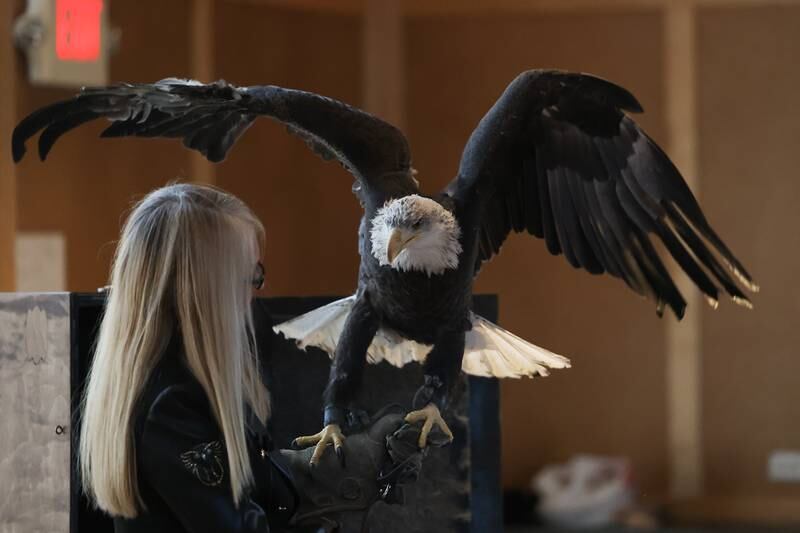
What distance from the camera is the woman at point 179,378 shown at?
4.74 ft

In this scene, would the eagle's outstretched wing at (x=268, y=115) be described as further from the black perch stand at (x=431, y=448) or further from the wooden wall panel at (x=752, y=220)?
the wooden wall panel at (x=752, y=220)

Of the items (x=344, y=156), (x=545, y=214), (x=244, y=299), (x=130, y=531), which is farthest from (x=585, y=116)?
(x=130, y=531)

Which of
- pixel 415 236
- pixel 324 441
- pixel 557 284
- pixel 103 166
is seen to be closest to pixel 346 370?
pixel 324 441

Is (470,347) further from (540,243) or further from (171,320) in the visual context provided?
(540,243)

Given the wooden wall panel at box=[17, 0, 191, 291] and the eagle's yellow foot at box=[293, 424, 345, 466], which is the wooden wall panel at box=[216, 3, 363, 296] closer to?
the wooden wall panel at box=[17, 0, 191, 291]

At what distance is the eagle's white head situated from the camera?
188cm

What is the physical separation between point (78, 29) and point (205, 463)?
2.93 metres

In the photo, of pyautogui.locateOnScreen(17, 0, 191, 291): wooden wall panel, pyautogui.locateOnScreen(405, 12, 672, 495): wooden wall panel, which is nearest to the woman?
pyautogui.locateOnScreen(17, 0, 191, 291): wooden wall panel

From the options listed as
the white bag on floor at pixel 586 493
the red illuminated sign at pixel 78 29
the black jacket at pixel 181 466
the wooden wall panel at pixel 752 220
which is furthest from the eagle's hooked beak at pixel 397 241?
the wooden wall panel at pixel 752 220

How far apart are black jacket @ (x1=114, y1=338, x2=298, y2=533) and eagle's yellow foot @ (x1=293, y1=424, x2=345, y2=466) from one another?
0.30m

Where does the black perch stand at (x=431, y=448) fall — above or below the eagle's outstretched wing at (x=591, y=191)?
below

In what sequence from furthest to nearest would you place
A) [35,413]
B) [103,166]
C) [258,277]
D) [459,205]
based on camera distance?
[103,166]
[459,205]
[35,413]
[258,277]

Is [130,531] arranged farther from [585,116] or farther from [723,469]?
[723,469]

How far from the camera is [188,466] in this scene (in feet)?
4.71
